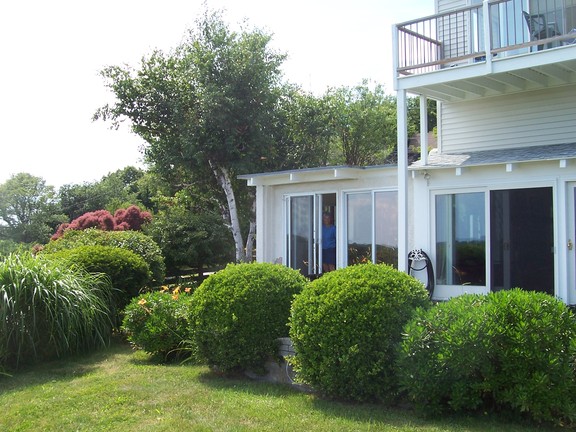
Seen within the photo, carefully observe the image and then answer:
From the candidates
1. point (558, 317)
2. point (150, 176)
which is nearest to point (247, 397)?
point (558, 317)

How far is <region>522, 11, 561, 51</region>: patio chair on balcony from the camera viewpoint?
10.6m

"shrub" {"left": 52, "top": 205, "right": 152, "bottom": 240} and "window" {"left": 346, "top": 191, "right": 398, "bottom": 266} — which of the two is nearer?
"window" {"left": 346, "top": 191, "right": 398, "bottom": 266}

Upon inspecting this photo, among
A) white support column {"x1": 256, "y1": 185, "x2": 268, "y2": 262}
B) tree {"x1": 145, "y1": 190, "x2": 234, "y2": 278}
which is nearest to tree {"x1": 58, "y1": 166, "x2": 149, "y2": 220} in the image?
tree {"x1": 145, "y1": 190, "x2": 234, "y2": 278}

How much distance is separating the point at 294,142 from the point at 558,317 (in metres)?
14.9

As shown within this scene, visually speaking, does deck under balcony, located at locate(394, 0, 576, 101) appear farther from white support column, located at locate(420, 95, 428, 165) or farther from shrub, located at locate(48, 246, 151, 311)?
shrub, located at locate(48, 246, 151, 311)

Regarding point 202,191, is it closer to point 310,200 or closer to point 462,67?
point 310,200

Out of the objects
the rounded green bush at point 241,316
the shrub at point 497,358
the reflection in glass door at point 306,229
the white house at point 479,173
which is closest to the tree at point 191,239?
the reflection in glass door at point 306,229

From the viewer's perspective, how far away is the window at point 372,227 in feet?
37.5

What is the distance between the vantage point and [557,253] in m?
9.30

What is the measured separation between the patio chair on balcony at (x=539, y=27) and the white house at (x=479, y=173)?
0.02 m

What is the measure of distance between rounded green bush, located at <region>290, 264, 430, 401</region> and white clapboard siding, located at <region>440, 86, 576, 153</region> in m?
6.07

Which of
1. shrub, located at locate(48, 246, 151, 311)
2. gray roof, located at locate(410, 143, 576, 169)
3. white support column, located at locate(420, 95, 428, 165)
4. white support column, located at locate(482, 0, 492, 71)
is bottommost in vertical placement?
shrub, located at locate(48, 246, 151, 311)

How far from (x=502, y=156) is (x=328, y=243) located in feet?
13.1

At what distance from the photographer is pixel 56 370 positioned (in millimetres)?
7922
